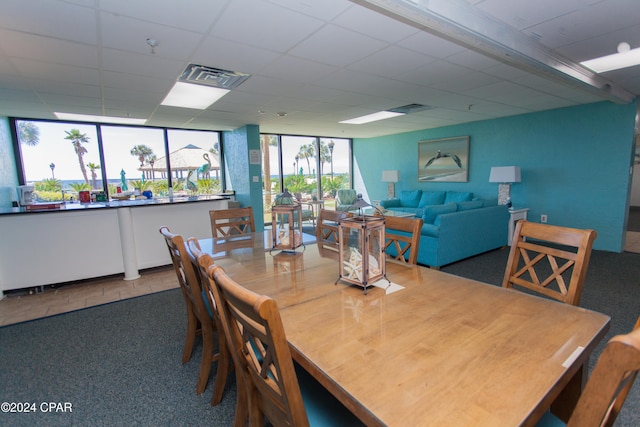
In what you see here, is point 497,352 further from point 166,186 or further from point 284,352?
point 166,186

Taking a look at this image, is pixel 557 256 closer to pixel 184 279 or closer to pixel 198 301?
pixel 198 301

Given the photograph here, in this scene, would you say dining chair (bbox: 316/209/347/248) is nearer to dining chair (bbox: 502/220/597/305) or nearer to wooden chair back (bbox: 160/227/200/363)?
wooden chair back (bbox: 160/227/200/363)

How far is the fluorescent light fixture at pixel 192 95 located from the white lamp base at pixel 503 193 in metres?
4.85

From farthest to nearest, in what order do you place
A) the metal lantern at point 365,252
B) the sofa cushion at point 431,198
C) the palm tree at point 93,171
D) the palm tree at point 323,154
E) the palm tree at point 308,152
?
the palm tree at point 323,154, the palm tree at point 308,152, the sofa cushion at point 431,198, the palm tree at point 93,171, the metal lantern at point 365,252

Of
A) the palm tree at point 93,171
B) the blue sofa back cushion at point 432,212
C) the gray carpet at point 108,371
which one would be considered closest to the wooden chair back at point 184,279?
the gray carpet at point 108,371

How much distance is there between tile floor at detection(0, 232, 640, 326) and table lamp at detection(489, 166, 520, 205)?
17.2ft

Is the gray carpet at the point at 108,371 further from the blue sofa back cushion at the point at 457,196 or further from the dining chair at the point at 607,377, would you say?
the blue sofa back cushion at the point at 457,196

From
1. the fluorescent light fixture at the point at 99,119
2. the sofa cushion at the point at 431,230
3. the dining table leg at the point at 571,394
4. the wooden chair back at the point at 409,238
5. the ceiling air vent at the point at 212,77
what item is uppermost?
the ceiling air vent at the point at 212,77

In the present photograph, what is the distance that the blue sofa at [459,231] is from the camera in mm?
3783

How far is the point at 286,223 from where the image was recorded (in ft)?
6.98

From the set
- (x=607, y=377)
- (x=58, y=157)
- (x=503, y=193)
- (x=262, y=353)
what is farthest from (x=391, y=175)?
(x=607, y=377)

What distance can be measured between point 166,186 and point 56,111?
214 centimetres

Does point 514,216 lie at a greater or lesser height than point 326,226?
lesser

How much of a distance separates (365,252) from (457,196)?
17.8ft
